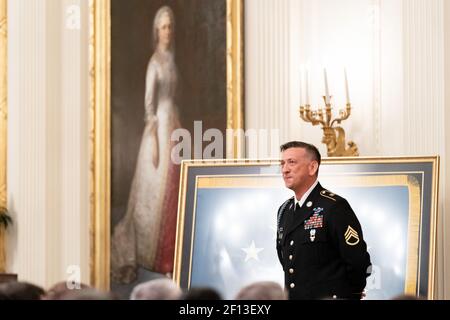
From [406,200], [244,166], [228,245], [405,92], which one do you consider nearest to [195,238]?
[228,245]

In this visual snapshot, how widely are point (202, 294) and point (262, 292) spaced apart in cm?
10

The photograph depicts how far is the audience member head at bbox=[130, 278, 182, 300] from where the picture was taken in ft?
4.51

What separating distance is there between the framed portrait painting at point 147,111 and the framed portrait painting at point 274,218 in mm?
1009

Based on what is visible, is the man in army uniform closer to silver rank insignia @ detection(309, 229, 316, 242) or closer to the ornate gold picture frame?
silver rank insignia @ detection(309, 229, 316, 242)

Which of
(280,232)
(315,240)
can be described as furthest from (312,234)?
(280,232)

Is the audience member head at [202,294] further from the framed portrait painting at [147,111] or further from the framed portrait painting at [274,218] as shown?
the framed portrait painting at [147,111]

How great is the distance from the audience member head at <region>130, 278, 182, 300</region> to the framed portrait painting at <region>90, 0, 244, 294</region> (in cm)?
601

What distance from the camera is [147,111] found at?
7590mm

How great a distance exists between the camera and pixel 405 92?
22.0 ft

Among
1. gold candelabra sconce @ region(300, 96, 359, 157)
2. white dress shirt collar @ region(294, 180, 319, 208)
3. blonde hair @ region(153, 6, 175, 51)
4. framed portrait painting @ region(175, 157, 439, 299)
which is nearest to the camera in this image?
white dress shirt collar @ region(294, 180, 319, 208)

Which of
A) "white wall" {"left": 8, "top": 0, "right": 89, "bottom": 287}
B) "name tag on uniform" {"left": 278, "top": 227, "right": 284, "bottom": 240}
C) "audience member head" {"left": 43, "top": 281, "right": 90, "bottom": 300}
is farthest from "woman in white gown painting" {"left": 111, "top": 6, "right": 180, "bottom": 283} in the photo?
Result: "audience member head" {"left": 43, "top": 281, "right": 90, "bottom": 300}

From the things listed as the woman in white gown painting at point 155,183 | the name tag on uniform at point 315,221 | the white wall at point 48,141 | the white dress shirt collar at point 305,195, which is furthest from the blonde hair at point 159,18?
the name tag on uniform at point 315,221

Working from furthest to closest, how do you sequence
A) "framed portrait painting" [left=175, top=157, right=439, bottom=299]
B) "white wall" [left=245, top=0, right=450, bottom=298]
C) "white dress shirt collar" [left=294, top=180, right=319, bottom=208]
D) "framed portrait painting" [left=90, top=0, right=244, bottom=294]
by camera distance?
1. "framed portrait painting" [left=90, top=0, right=244, bottom=294]
2. "white wall" [left=245, top=0, right=450, bottom=298]
3. "framed portrait painting" [left=175, top=157, right=439, bottom=299]
4. "white dress shirt collar" [left=294, top=180, right=319, bottom=208]

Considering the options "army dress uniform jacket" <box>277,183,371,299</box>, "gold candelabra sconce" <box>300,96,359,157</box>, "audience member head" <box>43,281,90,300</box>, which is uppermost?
"gold candelabra sconce" <box>300,96,359,157</box>
